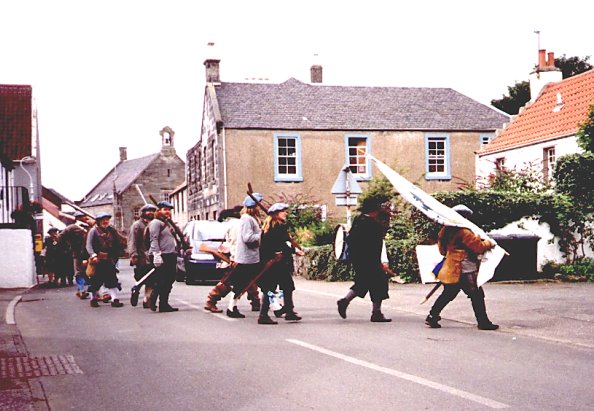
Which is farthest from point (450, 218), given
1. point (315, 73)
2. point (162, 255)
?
point (315, 73)

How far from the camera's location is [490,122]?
40.8 meters

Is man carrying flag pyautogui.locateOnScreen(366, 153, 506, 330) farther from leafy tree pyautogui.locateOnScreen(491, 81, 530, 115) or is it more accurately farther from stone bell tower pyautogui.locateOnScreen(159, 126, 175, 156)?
stone bell tower pyautogui.locateOnScreen(159, 126, 175, 156)

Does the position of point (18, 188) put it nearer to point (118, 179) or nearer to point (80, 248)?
point (80, 248)

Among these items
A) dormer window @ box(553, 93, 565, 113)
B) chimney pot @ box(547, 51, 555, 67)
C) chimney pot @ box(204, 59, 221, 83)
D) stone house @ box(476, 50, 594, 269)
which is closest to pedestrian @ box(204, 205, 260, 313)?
stone house @ box(476, 50, 594, 269)

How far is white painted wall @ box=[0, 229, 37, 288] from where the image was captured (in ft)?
73.4

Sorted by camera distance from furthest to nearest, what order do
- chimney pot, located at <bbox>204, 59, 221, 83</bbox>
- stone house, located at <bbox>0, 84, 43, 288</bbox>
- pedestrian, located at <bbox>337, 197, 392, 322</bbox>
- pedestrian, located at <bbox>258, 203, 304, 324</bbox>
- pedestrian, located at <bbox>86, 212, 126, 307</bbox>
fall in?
chimney pot, located at <bbox>204, 59, 221, 83</bbox> < stone house, located at <bbox>0, 84, 43, 288</bbox> < pedestrian, located at <bbox>86, 212, 126, 307</bbox> < pedestrian, located at <bbox>258, 203, 304, 324</bbox> < pedestrian, located at <bbox>337, 197, 392, 322</bbox>

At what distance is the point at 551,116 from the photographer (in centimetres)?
2756

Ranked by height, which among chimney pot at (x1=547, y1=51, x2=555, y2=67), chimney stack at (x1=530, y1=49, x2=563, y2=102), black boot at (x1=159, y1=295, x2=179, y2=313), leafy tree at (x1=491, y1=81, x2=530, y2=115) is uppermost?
leafy tree at (x1=491, y1=81, x2=530, y2=115)

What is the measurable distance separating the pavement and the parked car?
293cm

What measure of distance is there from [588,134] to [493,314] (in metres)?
9.07

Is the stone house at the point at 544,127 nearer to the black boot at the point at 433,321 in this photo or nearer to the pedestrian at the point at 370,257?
the pedestrian at the point at 370,257

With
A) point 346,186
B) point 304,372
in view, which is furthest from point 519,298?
point 304,372

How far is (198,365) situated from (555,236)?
14.3m

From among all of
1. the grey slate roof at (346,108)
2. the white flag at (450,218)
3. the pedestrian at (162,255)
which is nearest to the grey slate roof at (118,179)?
the grey slate roof at (346,108)
